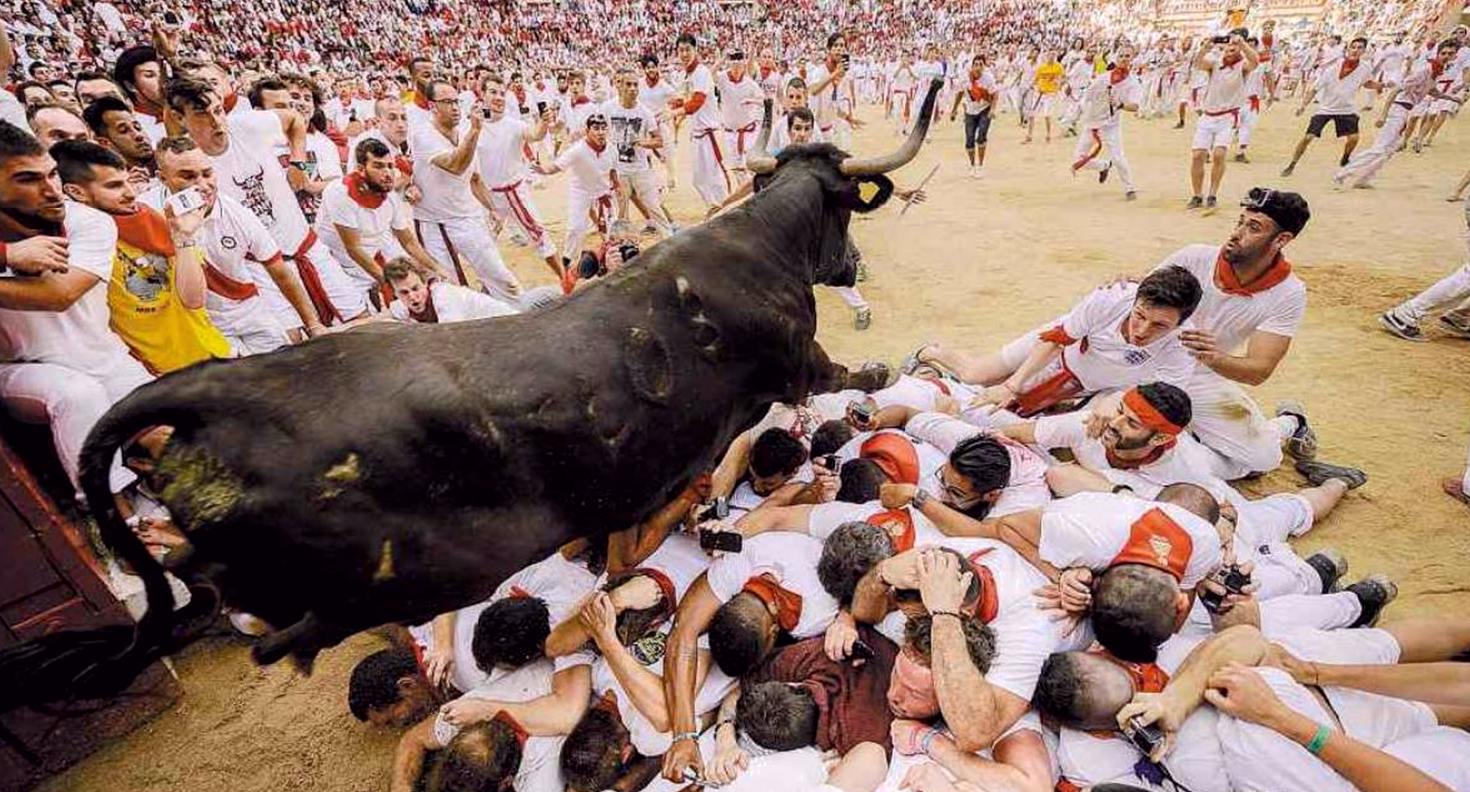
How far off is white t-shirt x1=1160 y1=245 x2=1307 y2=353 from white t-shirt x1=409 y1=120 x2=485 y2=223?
18.8 ft

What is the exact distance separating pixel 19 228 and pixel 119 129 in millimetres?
2370

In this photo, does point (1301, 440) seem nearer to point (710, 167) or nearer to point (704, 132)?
point (710, 167)

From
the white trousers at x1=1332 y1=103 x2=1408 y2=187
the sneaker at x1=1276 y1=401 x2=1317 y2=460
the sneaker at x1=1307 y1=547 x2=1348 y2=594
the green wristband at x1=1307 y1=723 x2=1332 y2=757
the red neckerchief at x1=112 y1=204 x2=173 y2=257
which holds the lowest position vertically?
the white trousers at x1=1332 y1=103 x2=1408 y2=187

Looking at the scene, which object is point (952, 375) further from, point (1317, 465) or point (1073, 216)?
point (1073, 216)

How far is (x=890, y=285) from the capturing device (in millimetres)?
7652

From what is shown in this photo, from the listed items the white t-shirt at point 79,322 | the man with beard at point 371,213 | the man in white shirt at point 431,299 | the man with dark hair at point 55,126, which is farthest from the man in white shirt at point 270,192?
the white t-shirt at point 79,322

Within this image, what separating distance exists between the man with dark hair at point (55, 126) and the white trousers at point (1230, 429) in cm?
710

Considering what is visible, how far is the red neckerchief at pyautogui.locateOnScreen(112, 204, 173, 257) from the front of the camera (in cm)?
340

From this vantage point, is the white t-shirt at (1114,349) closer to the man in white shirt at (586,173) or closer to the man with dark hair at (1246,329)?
the man with dark hair at (1246,329)

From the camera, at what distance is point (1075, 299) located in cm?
692

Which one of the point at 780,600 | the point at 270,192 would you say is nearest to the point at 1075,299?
the point at 780,600

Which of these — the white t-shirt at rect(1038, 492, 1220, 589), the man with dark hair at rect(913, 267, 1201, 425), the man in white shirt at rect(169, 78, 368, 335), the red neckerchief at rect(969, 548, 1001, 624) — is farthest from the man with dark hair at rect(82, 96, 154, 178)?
the man with dark hair at rect(913, 267, 1201, 425)

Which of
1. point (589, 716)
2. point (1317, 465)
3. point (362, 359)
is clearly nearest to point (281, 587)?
point (362, 359)

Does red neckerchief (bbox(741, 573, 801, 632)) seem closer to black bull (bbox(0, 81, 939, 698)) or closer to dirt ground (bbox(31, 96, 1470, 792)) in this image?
black bull (bbox(0, 81, 939, 698))
